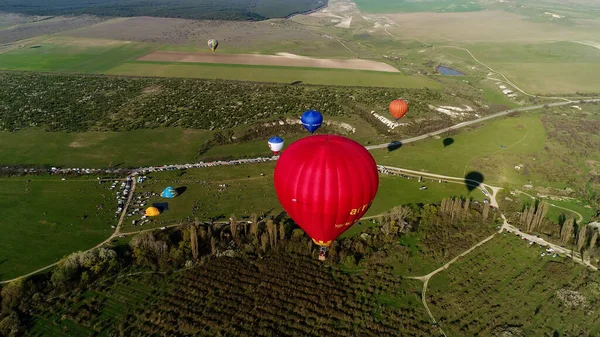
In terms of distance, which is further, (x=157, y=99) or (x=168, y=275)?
(x=157, y=99)

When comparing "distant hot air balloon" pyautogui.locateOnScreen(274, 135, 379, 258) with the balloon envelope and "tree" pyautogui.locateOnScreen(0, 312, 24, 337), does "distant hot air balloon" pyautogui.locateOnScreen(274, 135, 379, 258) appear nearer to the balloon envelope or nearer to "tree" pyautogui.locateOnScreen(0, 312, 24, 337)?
the balloon envelope

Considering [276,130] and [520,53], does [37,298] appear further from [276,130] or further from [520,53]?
[520,53]

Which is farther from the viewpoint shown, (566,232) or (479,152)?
(479,152)

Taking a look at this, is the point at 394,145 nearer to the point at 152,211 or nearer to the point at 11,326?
the point at 152,211

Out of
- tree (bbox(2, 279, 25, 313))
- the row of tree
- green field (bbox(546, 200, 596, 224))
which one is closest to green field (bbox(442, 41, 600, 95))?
the row of tree

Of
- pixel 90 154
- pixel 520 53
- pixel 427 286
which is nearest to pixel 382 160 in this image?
pixel 427 286

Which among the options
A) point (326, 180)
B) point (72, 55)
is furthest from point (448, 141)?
point (72, 55)

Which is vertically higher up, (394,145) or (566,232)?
(394,145)
